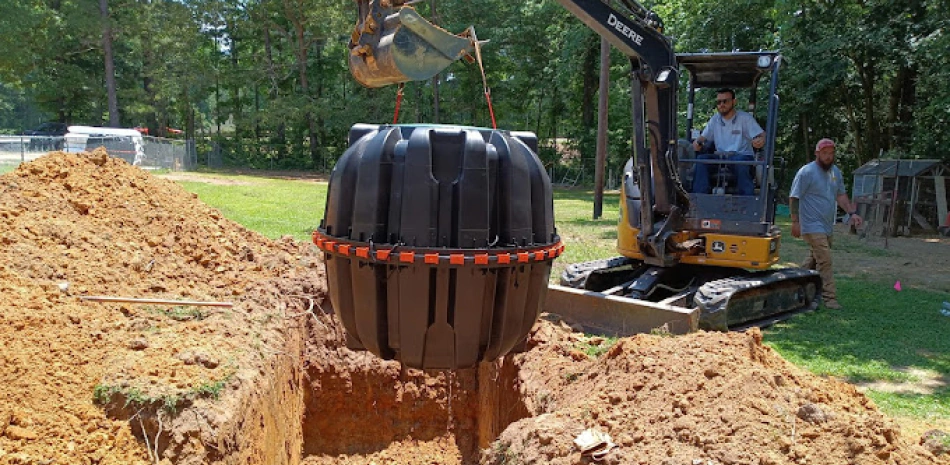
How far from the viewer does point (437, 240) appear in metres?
3.38

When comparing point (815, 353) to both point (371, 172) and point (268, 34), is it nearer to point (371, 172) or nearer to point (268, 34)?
point (371, 172)

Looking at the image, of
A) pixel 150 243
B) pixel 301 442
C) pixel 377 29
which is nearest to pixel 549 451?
pixel 377 29

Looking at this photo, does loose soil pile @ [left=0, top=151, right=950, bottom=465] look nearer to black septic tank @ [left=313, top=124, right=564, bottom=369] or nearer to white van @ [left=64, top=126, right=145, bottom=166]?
black septic tank @ [left=313, top=124, right=564, bottom=369]

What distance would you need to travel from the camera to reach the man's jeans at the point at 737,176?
24.7 feet

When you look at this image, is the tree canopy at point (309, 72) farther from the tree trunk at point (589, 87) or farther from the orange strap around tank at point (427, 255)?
the orange strap around tank at point (427, 255)

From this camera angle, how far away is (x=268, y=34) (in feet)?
124

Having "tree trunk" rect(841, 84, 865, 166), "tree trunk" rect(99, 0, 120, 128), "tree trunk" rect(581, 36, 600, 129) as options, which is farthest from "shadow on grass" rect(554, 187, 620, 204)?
"tree trunk" rect(99, 0, 120, 128)

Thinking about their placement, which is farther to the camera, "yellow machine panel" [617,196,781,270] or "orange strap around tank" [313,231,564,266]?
"yellow machine panel" [617,196,781,270]

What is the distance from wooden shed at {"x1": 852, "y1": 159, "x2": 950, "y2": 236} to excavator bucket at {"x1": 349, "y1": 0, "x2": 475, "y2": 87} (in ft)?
49.5

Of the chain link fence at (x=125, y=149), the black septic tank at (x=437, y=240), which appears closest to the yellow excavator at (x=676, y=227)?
the black septic tank at (x=437, y=240)

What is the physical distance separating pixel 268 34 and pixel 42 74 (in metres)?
10.6

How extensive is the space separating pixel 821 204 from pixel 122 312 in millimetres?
6971

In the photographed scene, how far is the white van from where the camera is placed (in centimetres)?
2202

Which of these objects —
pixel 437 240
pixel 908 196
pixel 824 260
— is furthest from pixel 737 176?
pixel 908 196
